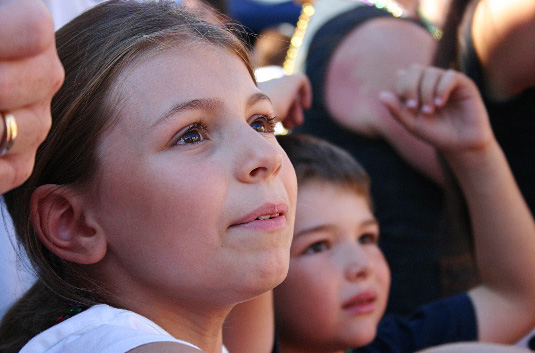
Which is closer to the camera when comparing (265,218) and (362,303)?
(265,218)

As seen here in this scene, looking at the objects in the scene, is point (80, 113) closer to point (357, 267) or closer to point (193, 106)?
point (193, 106)

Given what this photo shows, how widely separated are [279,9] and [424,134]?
2.64 metres

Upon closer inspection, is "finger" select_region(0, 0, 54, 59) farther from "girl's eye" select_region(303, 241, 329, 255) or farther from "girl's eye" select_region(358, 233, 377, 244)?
"girl's eye" select_region(358, 233, 377, 244)

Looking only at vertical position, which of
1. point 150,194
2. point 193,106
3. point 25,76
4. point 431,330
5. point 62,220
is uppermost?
point 25,76

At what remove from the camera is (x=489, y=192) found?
6.06 feet

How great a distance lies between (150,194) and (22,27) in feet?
1.32

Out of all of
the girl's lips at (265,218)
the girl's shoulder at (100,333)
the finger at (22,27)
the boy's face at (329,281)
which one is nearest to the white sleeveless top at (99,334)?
the girl's shoulder at (100,333)

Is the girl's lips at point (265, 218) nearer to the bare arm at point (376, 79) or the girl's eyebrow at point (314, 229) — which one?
the girl's eyebrow at point (314, 229)

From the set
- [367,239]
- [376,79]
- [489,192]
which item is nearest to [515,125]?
[489,192]

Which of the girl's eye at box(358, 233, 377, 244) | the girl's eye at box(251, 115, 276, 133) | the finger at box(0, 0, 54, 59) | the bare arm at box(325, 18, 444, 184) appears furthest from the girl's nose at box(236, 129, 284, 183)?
the bare arm at box(325, 18, 444, 184)

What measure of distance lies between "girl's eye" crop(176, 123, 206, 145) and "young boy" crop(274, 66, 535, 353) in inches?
25.2

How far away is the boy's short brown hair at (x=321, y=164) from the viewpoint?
175 centimetres

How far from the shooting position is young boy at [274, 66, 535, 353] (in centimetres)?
162

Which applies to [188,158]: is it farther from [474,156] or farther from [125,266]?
[474,156]
